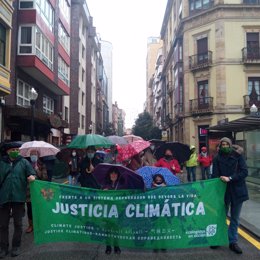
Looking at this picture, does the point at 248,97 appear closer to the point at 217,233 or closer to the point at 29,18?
the point at 29,18

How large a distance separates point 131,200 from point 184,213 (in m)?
0.82

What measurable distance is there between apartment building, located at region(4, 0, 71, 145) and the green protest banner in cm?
1208

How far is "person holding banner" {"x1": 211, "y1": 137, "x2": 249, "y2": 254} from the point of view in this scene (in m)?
6.30

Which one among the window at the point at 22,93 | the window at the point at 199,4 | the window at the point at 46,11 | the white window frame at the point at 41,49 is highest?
the window at the point at 199,4

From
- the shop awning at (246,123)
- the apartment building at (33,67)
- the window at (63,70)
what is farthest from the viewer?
the window at (63,70)

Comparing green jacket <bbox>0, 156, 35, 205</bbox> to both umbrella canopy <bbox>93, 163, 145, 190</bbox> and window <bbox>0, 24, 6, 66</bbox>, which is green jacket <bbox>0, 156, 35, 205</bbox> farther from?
window <bbox>0, 24, 6, 66</bbox>

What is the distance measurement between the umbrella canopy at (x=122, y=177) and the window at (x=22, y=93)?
17.9 meters

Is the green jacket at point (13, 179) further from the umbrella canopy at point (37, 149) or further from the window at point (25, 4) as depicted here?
the window at point (25, 4)

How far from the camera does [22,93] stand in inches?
952

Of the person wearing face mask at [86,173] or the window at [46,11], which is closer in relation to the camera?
the person wearing face mask at [86,173]

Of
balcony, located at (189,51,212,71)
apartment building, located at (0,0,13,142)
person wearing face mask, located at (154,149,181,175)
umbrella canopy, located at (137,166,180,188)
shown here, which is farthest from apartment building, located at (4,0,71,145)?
balcony, located at (189,51,212,71)

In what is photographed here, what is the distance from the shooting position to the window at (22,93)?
23.5 m

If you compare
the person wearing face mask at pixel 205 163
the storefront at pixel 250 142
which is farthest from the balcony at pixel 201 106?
the person wearing face mask at pixel 205 163

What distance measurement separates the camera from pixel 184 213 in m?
5.89
